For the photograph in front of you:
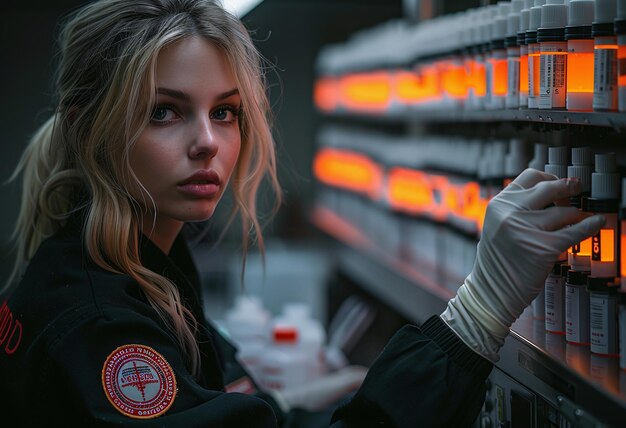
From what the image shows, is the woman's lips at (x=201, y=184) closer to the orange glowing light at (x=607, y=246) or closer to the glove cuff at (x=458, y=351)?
the glove cuff at (x=458, y=351)

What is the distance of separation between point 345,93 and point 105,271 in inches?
118

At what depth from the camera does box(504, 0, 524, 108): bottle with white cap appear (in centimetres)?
170

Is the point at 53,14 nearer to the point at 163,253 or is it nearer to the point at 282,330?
the point at 282,330

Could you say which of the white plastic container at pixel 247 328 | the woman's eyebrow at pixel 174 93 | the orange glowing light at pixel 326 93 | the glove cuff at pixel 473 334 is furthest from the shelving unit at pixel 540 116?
the orange glowing light at pixel 326 93

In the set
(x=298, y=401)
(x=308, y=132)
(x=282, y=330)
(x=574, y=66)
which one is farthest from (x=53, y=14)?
(x=574, y=66)

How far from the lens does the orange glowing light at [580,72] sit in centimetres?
141

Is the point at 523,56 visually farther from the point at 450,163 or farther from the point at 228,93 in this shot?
the point at 450,163

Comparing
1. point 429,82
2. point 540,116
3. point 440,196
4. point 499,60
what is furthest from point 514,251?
point 429,82

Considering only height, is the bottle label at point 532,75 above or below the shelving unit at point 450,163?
above

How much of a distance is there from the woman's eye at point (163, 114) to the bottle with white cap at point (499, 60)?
2.46ft

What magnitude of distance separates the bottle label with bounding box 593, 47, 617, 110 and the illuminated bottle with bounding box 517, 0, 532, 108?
324 mm

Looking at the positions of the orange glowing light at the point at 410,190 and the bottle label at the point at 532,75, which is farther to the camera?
the orange glowing light at the point at 410,190

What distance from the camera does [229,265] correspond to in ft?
16.3

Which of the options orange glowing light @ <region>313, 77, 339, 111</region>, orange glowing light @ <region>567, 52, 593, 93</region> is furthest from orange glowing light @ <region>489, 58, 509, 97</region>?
orange glowing light @ <region>313, 77, 339, 111</region>
